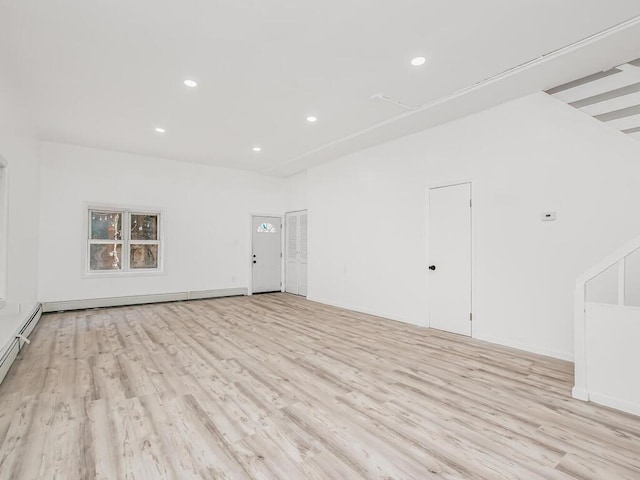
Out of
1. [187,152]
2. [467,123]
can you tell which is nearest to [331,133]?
[467,123]

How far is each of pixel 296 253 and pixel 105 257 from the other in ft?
13.7

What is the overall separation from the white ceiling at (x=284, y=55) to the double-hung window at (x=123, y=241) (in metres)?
2.19

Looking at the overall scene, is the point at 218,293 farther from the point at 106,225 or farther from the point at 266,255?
the point at 106,225

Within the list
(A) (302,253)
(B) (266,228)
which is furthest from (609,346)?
(B) (266,228)

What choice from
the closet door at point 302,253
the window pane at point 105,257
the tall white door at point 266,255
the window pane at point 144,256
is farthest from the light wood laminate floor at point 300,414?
the tall white door at point 266,255

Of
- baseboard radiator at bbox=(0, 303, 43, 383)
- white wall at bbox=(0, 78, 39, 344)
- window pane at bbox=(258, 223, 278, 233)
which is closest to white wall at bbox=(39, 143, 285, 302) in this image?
window pane at bbox=(258, 223, 278, 233)

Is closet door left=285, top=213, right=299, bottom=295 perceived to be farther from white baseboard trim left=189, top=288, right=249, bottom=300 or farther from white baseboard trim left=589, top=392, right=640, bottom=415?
white baseboard trim left=589, top=392, right=640, bottom=415

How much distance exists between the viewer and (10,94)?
12.6 ft

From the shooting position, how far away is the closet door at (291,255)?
28.0 feet

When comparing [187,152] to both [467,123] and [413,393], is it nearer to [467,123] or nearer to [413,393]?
[467,123]

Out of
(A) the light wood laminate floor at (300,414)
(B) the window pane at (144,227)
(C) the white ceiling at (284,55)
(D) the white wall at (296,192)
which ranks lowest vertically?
(A) the light wood laminate floor at (300,414)

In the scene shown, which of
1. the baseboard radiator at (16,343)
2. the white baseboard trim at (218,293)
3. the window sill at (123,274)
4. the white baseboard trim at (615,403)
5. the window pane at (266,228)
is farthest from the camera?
the window pane at (266,228)

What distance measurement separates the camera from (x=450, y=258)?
4.86 m

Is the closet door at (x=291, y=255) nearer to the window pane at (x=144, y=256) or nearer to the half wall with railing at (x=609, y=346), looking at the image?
the window pane at (x=144, y=256)
